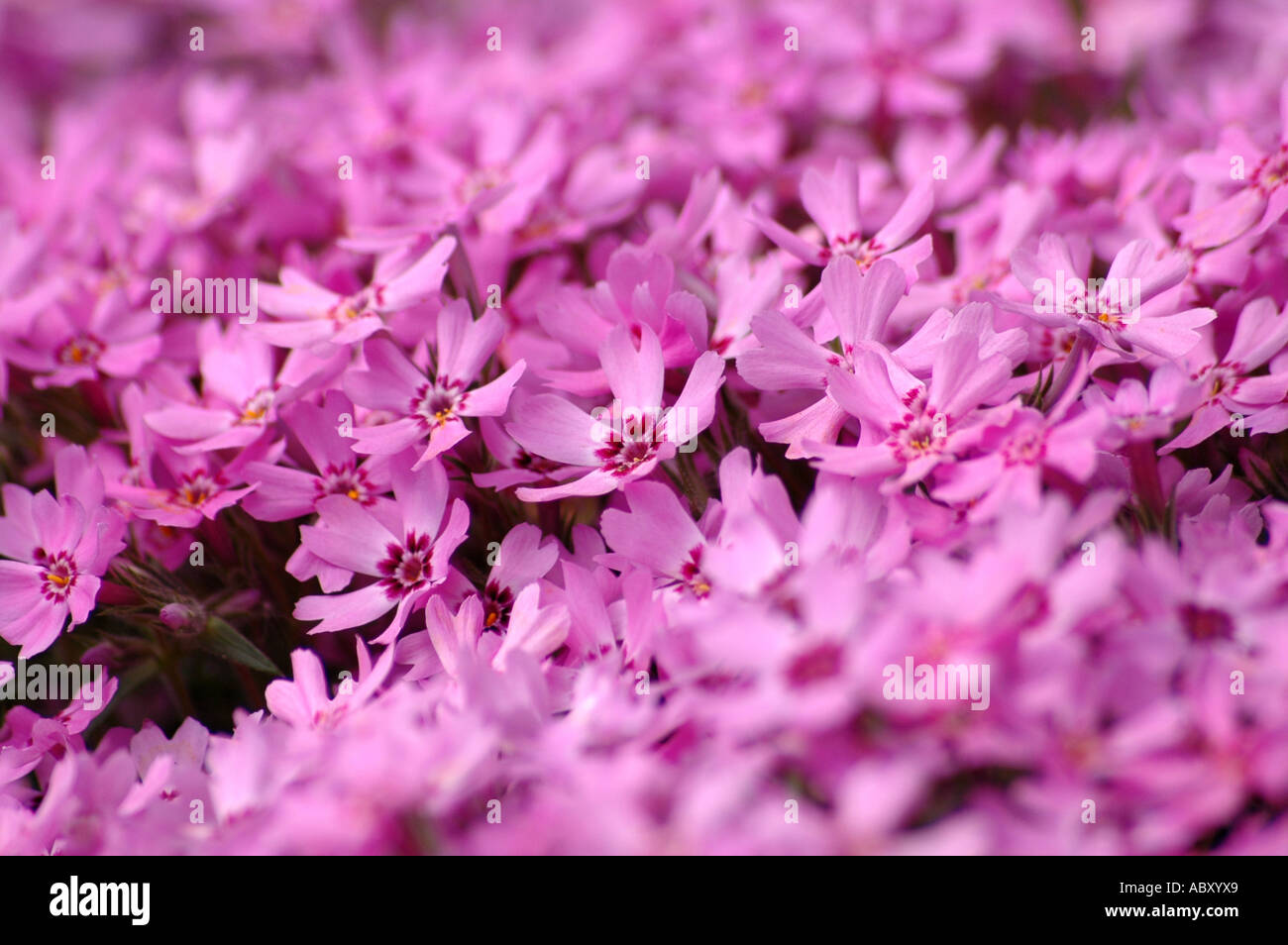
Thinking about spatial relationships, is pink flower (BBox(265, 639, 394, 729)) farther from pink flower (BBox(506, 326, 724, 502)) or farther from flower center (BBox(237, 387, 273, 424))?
flower center (BBox(237, 387, 273, 424))

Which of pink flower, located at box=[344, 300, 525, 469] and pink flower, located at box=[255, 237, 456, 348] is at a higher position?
pink flower, located at box=[255, 237, 456, 348]

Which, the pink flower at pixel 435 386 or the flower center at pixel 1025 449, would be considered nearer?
the flower center at pixel 1025 449

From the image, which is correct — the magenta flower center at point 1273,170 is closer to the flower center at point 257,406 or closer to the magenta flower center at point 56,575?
the flower center at point 257,406

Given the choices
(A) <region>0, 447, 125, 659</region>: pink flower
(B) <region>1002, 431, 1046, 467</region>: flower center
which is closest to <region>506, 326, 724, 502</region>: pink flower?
(B) <region>1002, 431, 1046, 467</region>: flower center

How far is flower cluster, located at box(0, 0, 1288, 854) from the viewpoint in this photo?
911 millimetres

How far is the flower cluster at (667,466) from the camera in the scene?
2.99 ft

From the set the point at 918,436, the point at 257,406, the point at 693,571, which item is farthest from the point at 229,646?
the point at 918,436

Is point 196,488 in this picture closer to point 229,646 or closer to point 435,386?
point 229,646

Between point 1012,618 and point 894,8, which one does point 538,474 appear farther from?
point 894,8

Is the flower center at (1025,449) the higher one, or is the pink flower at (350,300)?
the pink flower at (350,300)

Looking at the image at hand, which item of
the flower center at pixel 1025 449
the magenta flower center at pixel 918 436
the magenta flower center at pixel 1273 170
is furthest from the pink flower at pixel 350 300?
the magenta flower center at pixel 1273 170

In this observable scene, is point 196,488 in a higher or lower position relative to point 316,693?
higher

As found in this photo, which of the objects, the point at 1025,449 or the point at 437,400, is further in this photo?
the point at 437,400

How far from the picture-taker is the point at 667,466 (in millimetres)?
1405
